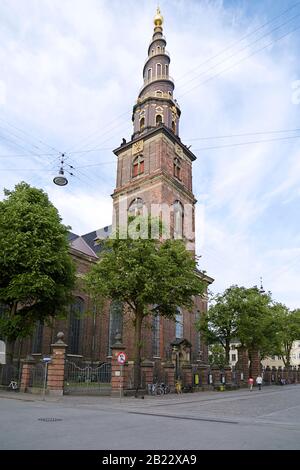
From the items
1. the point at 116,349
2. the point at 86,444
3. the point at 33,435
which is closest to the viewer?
the point at 86,444

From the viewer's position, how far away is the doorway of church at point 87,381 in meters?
23.1

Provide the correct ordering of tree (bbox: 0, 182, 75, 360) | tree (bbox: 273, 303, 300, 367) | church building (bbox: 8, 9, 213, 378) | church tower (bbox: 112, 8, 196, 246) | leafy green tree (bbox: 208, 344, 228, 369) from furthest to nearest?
leafy green tree (bbox: 208, 344, 228, 369) → tree (bbox: 273, 303, 300, 367) → church tower (bbox: 112, 8, 196, 246) → church building (bbox: 8, 9, 213, 378) → tree (bbox: 0, 182, 75, 360)

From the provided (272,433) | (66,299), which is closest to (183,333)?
(66,299)

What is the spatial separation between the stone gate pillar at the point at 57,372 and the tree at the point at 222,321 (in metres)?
20.8

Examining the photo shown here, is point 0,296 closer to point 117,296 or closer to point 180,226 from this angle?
point 117,296

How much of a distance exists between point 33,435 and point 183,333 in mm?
36925

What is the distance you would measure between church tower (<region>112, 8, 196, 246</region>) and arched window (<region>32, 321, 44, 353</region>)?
14.2 meters

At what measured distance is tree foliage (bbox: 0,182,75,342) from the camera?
24172 mm

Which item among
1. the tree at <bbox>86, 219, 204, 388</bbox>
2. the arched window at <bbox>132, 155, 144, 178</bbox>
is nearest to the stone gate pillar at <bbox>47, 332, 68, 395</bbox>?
the tree at <bbox>86, 219, 204, 388</bbox>

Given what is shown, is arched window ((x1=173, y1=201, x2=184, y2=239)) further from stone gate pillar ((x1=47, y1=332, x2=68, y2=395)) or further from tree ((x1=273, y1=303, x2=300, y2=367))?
stone gate pillar ((x1=47, y1=332, x2=68, y2=395))

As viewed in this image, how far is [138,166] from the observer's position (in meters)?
46.8

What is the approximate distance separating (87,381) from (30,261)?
25.7 ft

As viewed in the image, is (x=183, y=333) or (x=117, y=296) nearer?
(x=117, y=296)

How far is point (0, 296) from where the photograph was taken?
25047mm
